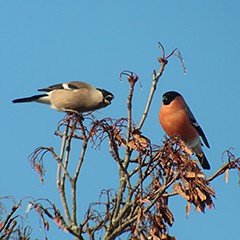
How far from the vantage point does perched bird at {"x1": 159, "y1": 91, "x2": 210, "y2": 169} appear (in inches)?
169

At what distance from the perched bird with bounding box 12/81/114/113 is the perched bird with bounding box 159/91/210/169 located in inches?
31.1

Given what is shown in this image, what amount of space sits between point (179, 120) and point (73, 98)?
1.39m

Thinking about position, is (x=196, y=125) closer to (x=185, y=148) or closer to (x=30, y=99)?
(x=30, y=99)

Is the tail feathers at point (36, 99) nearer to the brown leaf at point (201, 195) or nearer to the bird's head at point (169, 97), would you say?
the bird's head at point (169, 97)

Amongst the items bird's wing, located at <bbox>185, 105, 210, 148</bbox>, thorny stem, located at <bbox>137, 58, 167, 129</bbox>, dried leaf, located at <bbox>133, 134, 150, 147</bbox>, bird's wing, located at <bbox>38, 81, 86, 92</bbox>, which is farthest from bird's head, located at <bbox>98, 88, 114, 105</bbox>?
dried leaf, located at <bbox>133, 134, 150, 147</bbox>

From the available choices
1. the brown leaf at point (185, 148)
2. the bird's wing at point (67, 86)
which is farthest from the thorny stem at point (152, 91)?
the bird's wing at point (67, 86)

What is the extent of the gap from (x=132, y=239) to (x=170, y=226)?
26 cm

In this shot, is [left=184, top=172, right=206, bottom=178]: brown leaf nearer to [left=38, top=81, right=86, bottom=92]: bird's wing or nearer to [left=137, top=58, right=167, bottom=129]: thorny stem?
[left=137, top=58, right=167, bottom=129]: thorny stem

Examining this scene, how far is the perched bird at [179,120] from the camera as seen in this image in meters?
4.30

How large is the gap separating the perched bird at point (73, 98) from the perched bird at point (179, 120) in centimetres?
79

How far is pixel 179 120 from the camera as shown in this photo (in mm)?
4359

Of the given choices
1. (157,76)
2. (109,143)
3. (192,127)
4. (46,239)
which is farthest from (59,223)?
(192,127)

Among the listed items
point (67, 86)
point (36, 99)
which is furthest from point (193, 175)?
point (36, 99)

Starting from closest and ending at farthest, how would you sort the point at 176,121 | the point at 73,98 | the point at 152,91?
1. the point at 152,91
2. the point at 176,121
3. the point at 73,98
